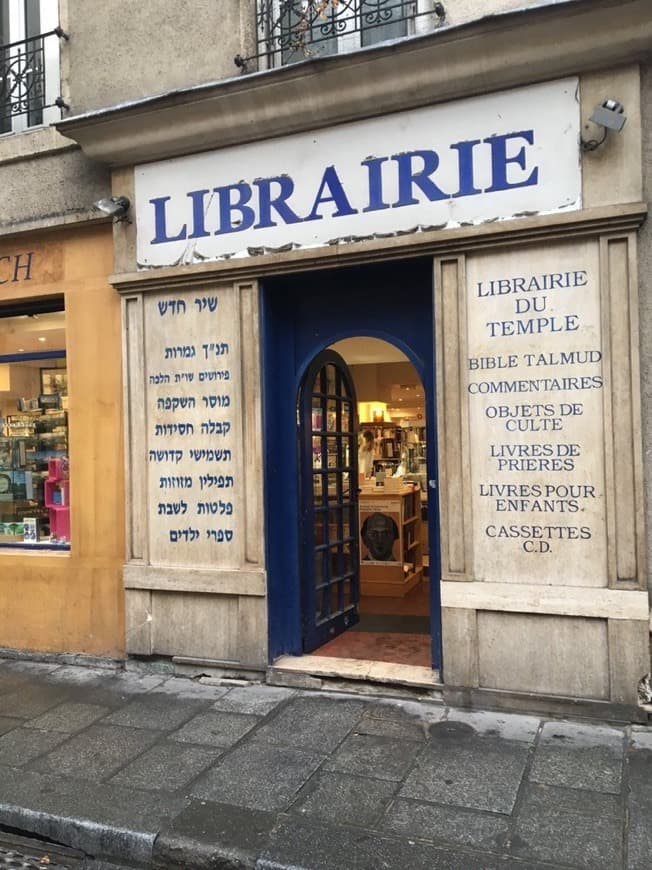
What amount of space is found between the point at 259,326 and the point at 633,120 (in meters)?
2.93

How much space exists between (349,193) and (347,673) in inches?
139

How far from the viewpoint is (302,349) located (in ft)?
19.7

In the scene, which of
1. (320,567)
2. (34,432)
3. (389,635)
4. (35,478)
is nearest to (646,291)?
(320,567)

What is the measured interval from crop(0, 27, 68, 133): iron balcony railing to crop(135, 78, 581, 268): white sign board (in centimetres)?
169

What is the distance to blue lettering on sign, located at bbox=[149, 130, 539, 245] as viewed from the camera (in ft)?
16.3

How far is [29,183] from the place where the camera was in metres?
6.57

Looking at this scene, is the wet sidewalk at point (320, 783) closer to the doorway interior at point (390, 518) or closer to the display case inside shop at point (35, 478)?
the doorway interior at point (390, 518)

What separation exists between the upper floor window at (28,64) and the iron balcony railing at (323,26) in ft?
7.12

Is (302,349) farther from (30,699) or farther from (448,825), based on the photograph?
(448,825)

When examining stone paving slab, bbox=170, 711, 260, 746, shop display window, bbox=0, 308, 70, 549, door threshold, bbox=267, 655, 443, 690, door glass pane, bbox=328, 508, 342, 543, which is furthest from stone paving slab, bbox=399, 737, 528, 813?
shop display window, bbox=0, 308, 70, 549

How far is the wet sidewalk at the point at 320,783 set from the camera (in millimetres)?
3395

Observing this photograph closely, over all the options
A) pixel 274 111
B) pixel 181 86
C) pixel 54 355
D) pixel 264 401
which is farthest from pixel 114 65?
pixel 264 401

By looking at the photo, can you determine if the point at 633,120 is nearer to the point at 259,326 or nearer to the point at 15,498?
the point at 259,326

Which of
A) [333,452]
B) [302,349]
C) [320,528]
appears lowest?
[320,528]
